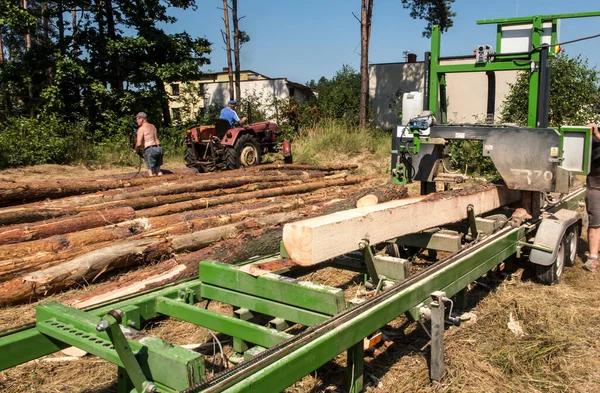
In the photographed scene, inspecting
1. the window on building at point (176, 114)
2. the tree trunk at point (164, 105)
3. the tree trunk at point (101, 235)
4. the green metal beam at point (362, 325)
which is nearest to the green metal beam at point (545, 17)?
the green metal beam at point (362, 325)

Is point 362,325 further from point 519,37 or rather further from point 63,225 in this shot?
point 63,225

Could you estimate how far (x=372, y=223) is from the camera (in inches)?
142

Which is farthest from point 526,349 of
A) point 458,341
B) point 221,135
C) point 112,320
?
point 221,135

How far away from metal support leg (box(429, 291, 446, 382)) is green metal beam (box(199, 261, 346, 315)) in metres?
0.73

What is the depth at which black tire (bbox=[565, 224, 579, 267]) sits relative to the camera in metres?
5.73

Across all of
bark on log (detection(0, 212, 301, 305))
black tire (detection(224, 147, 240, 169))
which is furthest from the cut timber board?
black tire (detection(224, 147, 240, 169))

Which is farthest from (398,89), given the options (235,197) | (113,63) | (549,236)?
(549,236)

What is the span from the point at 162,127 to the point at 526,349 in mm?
20694

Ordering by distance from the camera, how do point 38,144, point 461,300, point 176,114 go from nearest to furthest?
point 461,300
point 38,144
point 176,114

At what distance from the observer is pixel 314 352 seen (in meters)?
2.35

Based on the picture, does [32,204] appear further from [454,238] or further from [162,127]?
[162,127]

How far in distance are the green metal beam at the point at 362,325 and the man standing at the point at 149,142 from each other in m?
8.60

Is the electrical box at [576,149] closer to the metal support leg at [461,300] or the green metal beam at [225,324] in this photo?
the metal support leg at [461,300]

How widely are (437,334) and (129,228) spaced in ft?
14.7
